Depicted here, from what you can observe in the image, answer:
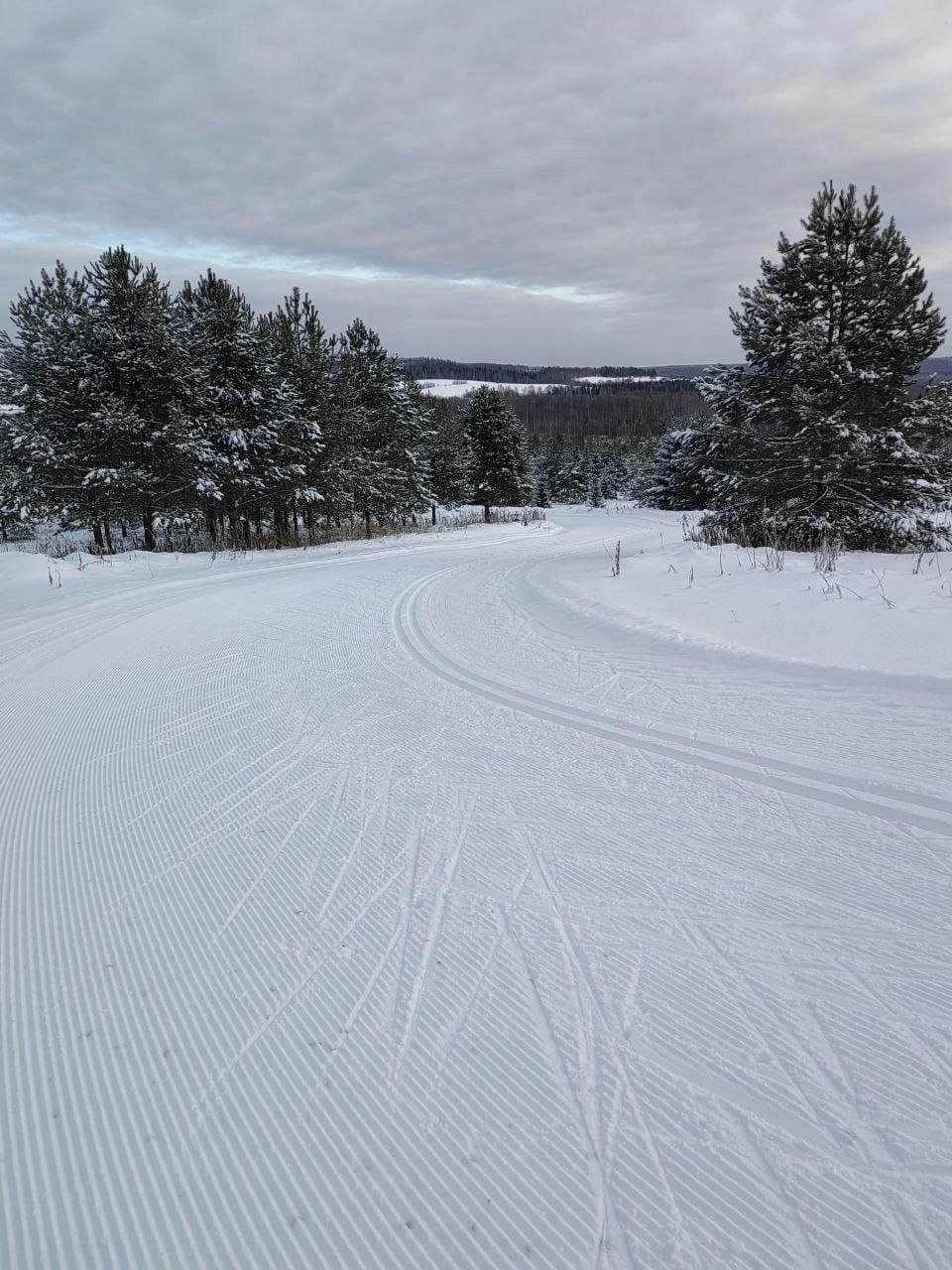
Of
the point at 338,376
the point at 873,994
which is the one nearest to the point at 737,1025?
the point at 873,994

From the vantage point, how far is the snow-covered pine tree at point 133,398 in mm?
16234

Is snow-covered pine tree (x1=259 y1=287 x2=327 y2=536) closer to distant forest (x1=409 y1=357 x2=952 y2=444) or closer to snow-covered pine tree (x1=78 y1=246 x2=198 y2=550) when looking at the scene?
snow-covered pine tree (x1=78 y1=246 x2=198 y2=550)

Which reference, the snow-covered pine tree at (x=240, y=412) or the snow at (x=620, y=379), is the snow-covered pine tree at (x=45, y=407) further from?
the snow at (x=620, y=379)

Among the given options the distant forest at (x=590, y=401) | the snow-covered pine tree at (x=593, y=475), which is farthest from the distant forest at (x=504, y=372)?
the snow-covered pine tree at (x=593, y=475)

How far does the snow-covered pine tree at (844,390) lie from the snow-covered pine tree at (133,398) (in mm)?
13830

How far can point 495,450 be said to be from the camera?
36719 mm

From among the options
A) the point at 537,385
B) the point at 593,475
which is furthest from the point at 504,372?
the point at 593,475

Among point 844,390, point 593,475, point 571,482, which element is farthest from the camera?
point 593,475

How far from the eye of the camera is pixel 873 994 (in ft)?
6.63

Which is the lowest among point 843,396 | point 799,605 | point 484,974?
point 484,974

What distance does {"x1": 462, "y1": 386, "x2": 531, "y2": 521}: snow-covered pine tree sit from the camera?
36219 mm

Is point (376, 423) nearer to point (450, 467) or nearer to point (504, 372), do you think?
point (450, 467)

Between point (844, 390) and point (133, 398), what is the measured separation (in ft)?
57.0

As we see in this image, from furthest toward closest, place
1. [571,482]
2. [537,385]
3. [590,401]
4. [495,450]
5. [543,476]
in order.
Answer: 1. [537,385]
2. [590,401]
3. [571,482]
4. [543,476]
5. [495,450]
